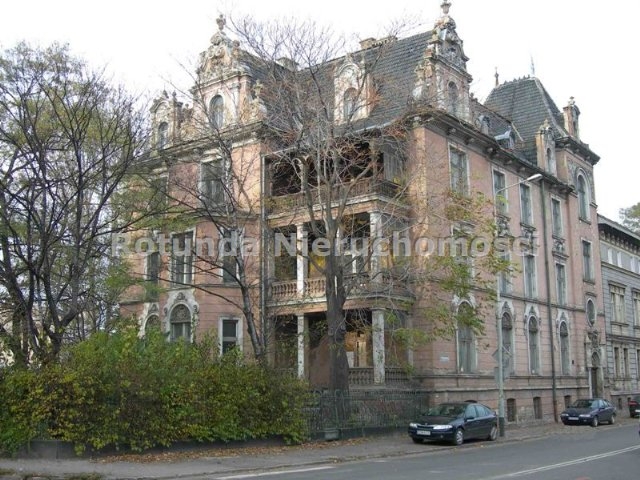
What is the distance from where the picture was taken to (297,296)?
99.7ft

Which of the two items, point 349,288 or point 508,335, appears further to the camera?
point 508,335

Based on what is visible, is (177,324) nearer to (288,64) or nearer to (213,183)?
(213,183)

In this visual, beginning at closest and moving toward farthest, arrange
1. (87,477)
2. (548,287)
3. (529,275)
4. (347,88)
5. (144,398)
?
(87,477), (144,398), (347,88), (529,275), (548,287)

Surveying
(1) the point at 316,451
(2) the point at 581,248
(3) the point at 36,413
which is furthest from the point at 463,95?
(3) the point at 36,413

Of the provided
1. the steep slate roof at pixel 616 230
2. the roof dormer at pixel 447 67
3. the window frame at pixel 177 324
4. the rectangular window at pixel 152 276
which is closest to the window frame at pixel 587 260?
the steep slate roof at pixel 616 230

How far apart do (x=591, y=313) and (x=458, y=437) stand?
23842 mm

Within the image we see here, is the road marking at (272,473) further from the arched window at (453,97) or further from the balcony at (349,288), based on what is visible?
the arched window at (453,97)

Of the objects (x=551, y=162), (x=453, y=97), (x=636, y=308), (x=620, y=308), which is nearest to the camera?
(x=453, y=97)

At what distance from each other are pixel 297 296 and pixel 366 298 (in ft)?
14.0

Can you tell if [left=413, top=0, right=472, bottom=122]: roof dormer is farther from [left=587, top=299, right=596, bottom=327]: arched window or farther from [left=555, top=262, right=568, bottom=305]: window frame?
[left=587, top=299, right=596, bottom=327]: arched window

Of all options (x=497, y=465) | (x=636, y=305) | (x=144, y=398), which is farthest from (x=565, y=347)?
(x=144, y=398)

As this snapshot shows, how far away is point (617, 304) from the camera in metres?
49.0

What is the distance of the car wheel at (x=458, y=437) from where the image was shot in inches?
899

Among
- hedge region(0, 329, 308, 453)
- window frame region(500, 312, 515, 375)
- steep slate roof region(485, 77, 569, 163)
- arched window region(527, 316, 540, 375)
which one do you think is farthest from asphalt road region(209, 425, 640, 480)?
steep slate roof region(485, 77, 569, 163)
